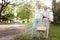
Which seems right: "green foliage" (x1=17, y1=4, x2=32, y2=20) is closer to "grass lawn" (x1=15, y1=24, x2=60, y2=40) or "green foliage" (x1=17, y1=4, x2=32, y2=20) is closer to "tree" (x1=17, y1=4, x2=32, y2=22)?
"tree" (x1=17, y1=4, x2=32, y2=22)

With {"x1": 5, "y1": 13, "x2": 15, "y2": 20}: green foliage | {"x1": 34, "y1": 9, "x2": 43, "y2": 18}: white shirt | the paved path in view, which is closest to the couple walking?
{"x1": 34, "y1": 9, "x2": 43, "y2": 18}: white shirt

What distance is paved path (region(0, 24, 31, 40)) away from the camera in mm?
1898

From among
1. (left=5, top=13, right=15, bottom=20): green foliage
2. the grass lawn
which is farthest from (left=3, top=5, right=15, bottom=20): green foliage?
the grass lawn

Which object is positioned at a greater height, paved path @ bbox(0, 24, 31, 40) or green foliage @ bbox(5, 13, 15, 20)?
green foliage @ bbox(5, 13, 15, 20)

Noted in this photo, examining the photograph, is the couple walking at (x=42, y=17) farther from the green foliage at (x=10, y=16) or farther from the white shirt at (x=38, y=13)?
the green foliage at (x=10, y=16)

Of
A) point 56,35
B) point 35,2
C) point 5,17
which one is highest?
point 35,2

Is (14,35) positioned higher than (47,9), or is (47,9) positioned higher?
(47,9)

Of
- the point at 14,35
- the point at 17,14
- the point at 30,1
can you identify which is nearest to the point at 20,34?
the point at 14,35

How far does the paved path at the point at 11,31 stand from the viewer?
74.7 inches

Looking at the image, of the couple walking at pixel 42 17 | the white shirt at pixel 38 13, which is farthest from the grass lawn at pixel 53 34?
the white shirt at pixel 38 13

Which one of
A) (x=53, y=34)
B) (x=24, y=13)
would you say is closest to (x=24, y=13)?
(x=24, y=13)

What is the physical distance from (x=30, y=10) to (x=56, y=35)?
322mm

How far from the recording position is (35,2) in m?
1.91

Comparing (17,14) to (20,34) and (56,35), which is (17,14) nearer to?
(20,34)
